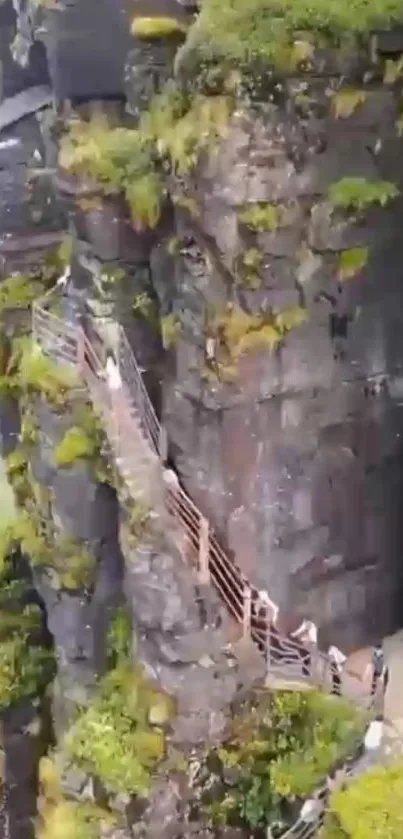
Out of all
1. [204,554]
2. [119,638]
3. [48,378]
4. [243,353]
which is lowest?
[119,638]

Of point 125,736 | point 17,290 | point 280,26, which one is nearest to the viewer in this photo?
point 280,26

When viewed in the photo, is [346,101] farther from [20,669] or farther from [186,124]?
[20,669]

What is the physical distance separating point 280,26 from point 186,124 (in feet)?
4.43

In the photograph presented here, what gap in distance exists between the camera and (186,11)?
11625 millimetres

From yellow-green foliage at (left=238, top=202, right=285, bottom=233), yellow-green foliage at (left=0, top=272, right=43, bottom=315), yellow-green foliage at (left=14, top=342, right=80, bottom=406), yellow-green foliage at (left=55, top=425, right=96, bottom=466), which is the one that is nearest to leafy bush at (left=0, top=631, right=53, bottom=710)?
yellow-green foliage at (left=55, top=425, right=96, bottom=466)

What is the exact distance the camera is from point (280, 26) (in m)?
10.5

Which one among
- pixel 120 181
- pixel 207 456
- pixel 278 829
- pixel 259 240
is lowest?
pixel 278 829

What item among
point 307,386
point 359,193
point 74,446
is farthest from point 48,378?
point 359,193

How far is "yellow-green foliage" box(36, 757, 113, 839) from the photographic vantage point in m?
12.9

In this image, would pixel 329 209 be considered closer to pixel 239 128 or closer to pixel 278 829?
pixel 239 128

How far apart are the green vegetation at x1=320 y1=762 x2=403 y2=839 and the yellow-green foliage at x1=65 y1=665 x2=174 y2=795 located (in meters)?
2.63

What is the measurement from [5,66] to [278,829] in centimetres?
1219

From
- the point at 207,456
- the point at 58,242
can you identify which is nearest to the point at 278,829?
the point at 207,456

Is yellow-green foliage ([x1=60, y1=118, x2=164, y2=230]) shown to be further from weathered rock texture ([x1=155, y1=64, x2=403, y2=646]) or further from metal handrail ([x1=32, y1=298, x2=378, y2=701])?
metal handrail ([x1=32, y1=298, x2=378, y2=701])
